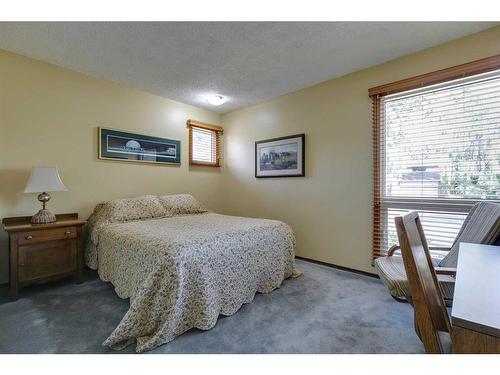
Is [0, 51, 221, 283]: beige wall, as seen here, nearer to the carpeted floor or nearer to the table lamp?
the table lamp

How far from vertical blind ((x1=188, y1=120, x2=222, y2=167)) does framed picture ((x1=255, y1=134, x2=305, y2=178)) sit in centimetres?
89

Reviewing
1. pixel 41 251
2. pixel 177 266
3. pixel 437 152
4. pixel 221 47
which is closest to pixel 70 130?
pixel 41 251

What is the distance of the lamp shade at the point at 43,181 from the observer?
2.33 m

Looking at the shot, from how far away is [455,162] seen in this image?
7.38 feet

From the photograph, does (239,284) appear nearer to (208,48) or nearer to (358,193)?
(358,193)

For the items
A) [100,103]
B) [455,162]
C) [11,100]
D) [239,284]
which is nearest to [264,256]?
[239,284]

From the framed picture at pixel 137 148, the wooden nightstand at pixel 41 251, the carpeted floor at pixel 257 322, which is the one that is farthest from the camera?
the framed picture at pixel 137 148

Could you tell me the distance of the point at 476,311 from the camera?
24.5 inches

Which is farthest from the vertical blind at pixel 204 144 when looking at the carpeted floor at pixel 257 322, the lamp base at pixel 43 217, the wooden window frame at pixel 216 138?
the carpeted floor at pixel 257 322

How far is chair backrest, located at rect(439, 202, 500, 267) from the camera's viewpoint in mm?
1682

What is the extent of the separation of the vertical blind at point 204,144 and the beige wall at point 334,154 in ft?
2.43

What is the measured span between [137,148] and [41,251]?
1.65 meters

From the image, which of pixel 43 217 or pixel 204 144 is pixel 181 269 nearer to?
pixel 43 217

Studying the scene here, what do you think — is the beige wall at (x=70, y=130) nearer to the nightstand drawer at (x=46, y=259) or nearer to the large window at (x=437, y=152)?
the nightstand drawer at (x=46, y=259)
